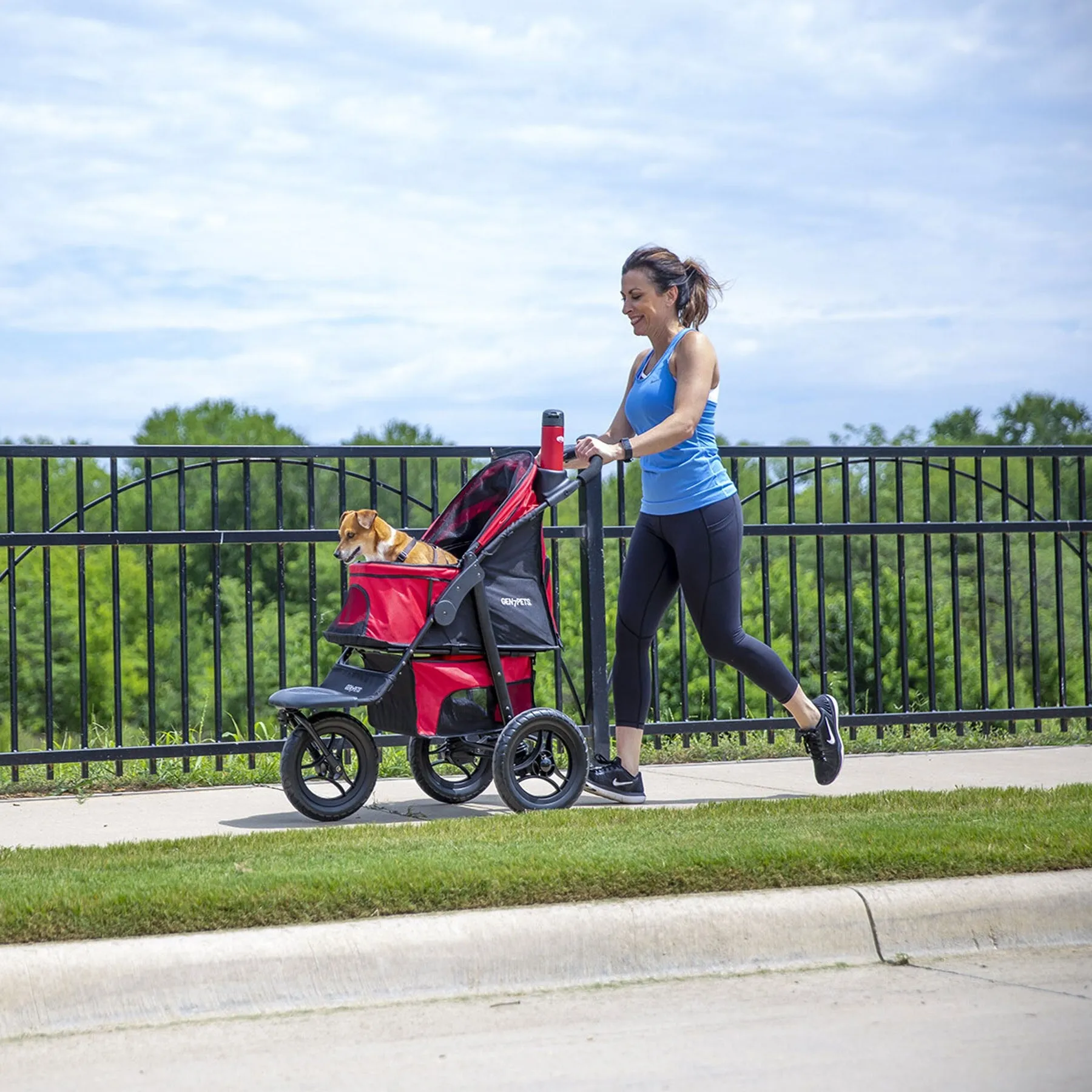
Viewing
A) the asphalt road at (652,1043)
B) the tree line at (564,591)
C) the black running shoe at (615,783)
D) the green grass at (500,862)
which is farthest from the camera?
the tree line at (564,591)

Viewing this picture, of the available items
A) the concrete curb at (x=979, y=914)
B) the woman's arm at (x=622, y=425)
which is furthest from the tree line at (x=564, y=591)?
the concrete curb at (x=979, y=914)

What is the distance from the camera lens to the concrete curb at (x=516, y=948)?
346 cm

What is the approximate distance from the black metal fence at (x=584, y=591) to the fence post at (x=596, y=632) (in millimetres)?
14

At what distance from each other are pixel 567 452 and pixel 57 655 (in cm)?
4719

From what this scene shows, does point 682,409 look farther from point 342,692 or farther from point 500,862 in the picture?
point 500,862

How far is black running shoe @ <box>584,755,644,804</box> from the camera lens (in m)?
5.80

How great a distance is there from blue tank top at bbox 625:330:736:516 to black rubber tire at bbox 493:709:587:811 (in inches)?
37.9

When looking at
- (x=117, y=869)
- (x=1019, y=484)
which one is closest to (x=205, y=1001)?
(x=117, y=869)

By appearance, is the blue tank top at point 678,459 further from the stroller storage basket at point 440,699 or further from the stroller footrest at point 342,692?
the stroller footrest at point 342,692

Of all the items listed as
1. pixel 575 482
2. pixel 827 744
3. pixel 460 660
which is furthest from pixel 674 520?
pixel 827 744

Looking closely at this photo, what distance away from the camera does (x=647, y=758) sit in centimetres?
746

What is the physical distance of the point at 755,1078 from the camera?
9.71ft

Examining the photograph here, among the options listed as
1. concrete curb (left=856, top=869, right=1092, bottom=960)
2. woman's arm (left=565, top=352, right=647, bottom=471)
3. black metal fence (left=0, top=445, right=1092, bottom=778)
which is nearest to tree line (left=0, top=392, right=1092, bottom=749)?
black metal fence (left=0, top=445, right=1092, bottom=778)

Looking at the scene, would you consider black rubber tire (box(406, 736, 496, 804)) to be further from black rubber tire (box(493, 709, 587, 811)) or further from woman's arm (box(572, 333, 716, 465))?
woman's arm (box(572, 333, 716, 465))
